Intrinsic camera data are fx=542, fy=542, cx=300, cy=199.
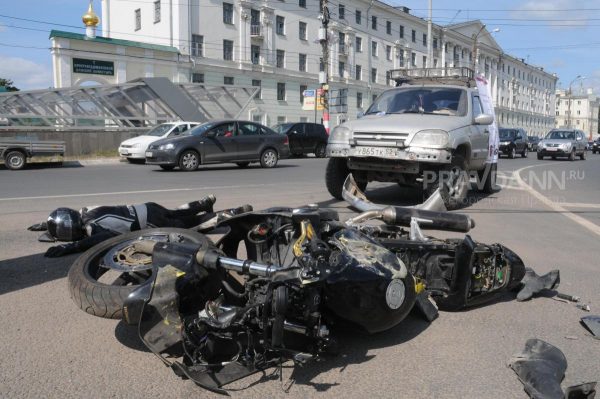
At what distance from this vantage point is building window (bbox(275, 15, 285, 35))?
48812mm

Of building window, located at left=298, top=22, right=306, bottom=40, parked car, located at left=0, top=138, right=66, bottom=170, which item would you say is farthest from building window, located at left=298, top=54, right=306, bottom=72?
parked car, located at left=0, top=138, right=66, bottom=170

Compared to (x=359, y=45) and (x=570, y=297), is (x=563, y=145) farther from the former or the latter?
(x=359, y=45)

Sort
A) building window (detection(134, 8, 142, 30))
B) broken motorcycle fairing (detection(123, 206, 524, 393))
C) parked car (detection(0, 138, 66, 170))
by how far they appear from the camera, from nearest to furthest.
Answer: broken motorcycle fairing (detection(123, 206, 524, 393)) < parked car (detection(0, 138, 66, 170)) < building window (detection(134, 8, 142, 30))

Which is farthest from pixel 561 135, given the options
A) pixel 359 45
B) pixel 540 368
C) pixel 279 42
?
pixel 359 45

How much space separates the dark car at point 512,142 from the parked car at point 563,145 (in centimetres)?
138

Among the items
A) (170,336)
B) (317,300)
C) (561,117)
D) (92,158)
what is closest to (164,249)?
(170,336)

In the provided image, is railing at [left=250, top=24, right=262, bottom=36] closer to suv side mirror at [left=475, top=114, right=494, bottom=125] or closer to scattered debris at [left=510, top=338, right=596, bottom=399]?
suv side mirror at [left=475, top=114, right=494, bottom=125]

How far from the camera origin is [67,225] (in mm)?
5145

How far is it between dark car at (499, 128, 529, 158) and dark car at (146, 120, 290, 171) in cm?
1599

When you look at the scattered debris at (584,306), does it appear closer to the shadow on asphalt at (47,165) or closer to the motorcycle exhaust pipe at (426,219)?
the motorcycle exhaust pipe at (426,219)

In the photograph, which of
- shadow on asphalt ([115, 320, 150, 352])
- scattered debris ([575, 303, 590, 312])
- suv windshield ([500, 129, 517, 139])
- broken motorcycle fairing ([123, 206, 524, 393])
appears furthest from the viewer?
suv windshield ([500, 129, 517, 139])

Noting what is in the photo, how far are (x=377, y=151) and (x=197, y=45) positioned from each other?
37.2 meters

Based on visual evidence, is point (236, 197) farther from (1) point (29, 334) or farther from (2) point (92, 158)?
(2) point (92, 158)

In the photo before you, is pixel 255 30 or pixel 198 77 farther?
pixel 255 30
